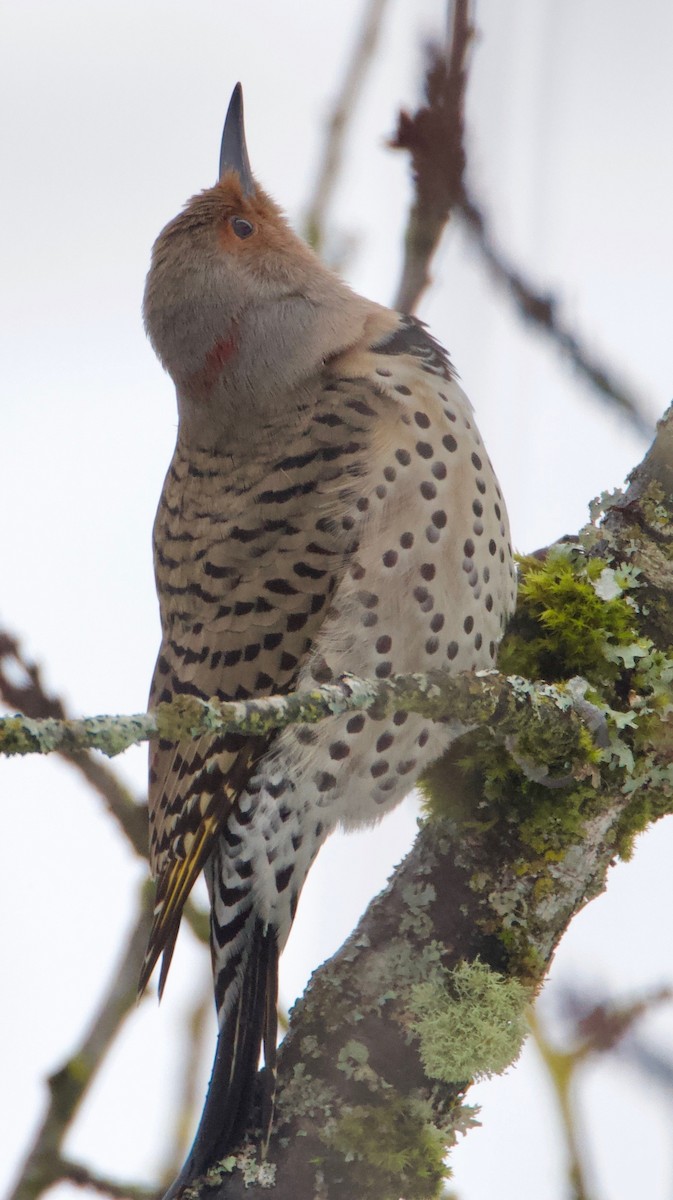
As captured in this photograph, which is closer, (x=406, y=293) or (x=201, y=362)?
(x=406, y=293)

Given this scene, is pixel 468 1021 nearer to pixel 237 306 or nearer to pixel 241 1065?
pixel 241 1065

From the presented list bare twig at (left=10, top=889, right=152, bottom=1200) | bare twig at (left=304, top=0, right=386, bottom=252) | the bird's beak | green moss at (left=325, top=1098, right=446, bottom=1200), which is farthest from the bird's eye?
green moss at (left=325, top=1098, right=446, bottom=1200)

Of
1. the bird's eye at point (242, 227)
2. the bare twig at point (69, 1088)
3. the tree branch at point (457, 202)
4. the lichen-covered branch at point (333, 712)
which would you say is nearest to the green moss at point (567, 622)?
the lichen-covered branch at point (333, 712)

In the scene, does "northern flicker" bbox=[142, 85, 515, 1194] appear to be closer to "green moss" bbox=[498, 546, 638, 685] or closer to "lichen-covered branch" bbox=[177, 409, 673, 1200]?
"green moss" bbox=[498, 546, 638, 685]

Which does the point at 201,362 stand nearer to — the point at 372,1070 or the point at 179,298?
the point at 179,298

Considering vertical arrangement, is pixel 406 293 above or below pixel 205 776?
above

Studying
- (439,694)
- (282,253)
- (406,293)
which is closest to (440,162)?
(406,293)
